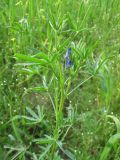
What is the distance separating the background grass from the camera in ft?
4.61

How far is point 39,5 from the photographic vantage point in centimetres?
257

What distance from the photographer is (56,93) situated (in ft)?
4.61

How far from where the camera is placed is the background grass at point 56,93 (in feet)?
4.61

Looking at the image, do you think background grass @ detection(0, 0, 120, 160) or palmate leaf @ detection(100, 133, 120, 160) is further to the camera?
palmate leaf @ detection(100, 133, 120, 160)

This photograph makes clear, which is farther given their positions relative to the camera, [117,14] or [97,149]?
[117,14]

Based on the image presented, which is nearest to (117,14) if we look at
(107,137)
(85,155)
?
(107,137)

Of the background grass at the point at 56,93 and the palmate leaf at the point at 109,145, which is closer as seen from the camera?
the background grass at the point at 56,93

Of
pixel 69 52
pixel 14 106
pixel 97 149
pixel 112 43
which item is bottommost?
pixel 97 149

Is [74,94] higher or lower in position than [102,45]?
lower

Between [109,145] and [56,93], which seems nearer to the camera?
[56,93]

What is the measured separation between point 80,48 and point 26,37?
912 millimetres

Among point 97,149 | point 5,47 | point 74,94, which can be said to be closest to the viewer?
point 97,149

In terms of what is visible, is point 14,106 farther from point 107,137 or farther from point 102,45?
point 102,45

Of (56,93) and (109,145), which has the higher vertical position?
(56,93)
